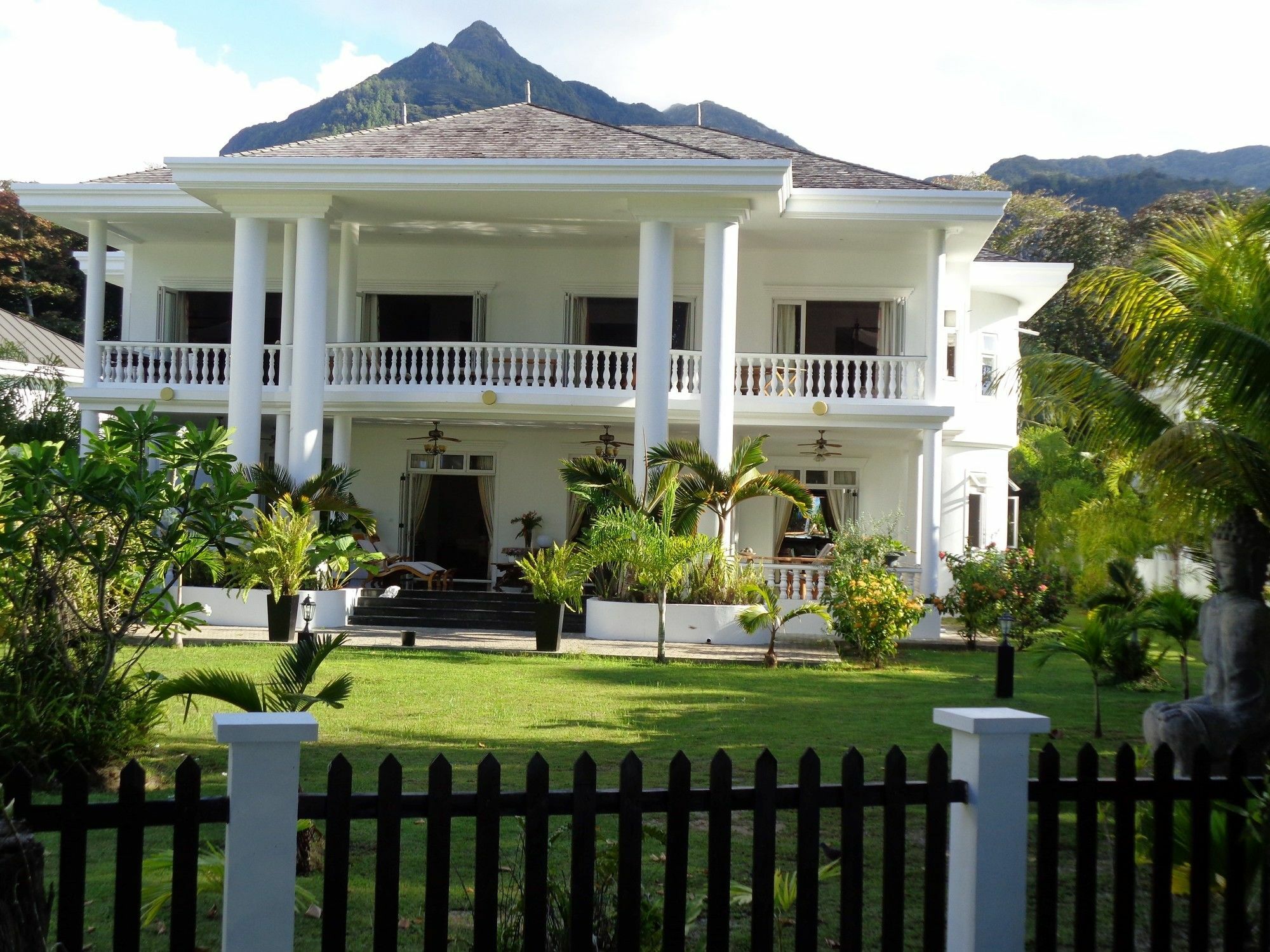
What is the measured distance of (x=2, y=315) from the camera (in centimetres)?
3275

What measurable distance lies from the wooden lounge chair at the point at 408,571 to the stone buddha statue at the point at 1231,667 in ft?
43.2

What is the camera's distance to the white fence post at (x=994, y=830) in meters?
4.24

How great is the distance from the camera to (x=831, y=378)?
63.8 ft

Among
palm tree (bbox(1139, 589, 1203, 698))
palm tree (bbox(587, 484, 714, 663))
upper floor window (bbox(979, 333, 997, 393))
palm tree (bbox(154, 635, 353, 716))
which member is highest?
upper floor window (bbox(979, 333, 997, 393))

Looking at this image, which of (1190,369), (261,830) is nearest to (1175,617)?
(1190,369)

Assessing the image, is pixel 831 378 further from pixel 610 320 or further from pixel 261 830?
pixel 261 830

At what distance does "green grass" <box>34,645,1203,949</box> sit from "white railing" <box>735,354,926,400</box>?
5415mm

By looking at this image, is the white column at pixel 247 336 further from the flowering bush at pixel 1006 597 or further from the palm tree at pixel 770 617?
the flowering bush at pixel 1006 597

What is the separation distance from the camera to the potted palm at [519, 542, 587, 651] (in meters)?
14.9

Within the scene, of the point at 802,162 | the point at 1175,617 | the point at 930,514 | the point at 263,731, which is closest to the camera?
the point at 263,731

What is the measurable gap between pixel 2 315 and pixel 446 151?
19.8 m

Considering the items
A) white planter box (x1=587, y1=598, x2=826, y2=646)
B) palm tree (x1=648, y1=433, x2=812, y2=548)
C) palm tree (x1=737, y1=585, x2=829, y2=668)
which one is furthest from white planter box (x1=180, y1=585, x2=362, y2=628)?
palm tree (x1=737, y1=585, x2=829, y2=668)

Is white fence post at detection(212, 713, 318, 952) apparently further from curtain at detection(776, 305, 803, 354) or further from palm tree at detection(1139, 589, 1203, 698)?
curtain at detection(776, 305, 803, 354)

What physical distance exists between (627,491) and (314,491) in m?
4.73
